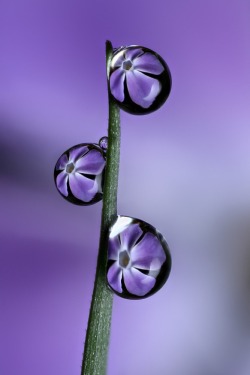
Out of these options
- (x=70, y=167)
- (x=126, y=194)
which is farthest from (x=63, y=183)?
(x=126, y=194)

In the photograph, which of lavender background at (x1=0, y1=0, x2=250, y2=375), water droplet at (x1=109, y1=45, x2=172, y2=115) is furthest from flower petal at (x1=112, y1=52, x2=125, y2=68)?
lavender background at (x1=0, y1=0, x2=250, y2=375)

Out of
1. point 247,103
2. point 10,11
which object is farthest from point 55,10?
point 247,103

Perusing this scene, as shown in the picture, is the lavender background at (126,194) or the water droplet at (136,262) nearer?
the water droplet at (136,262)

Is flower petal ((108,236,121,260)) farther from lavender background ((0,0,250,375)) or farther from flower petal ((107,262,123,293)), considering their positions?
lavender background ((0,0,250,375))

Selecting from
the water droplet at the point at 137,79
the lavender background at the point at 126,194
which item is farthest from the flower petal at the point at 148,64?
the lavender background at the point at 126,194

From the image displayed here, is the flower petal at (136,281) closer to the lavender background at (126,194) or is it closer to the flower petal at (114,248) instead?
the flower petal at (114,248)

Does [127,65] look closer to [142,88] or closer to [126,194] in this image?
[142,88]
